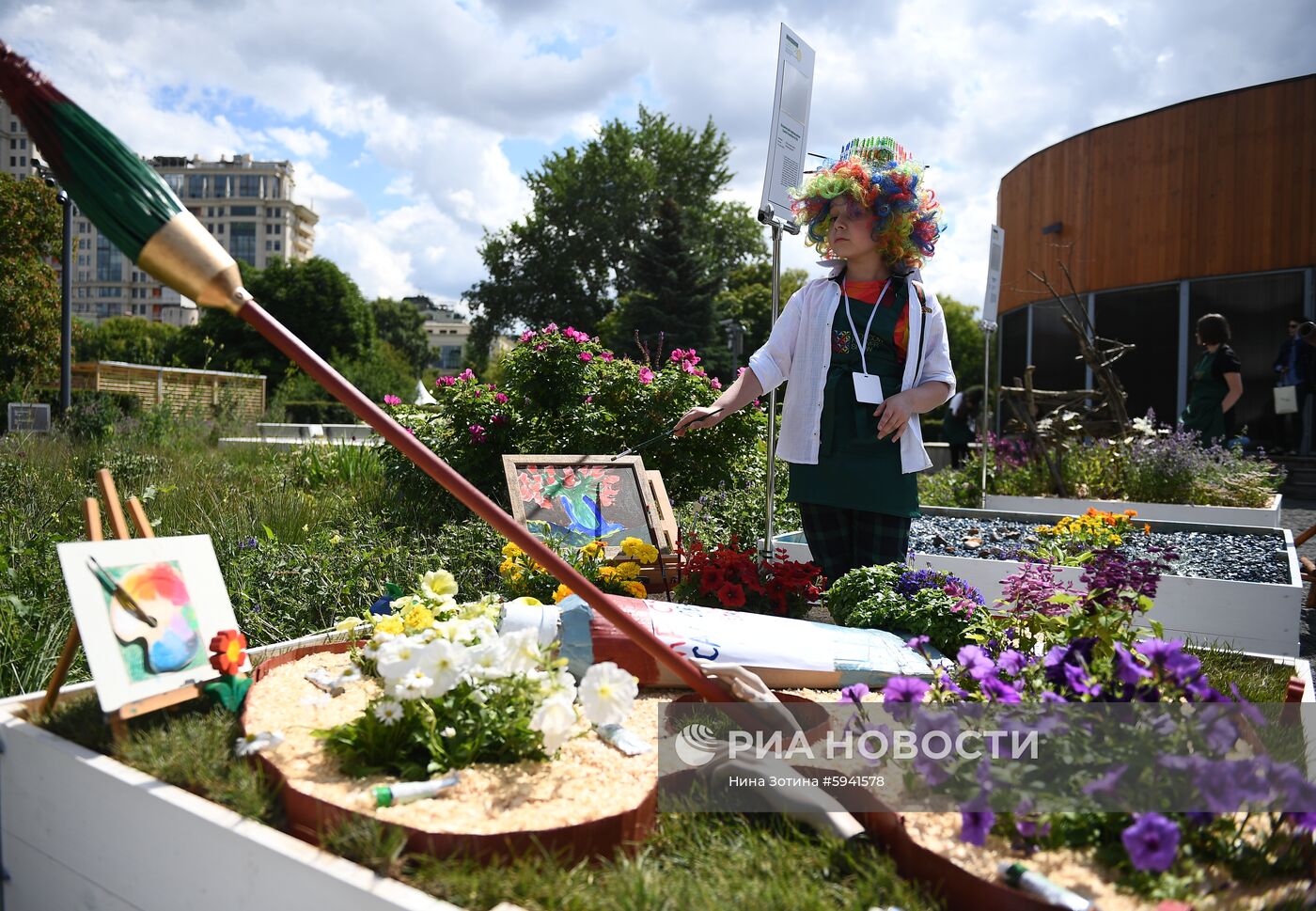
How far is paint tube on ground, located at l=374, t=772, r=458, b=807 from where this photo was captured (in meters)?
1.53

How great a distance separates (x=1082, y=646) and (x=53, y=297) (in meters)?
18.9

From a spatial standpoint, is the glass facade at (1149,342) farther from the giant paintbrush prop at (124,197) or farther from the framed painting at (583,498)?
the giant paintbrush prop at (124,197)

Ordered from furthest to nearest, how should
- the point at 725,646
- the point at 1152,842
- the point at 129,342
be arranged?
the point at 129,342, the point at 725,646, the point at 1152,842

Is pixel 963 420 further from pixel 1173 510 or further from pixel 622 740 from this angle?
pixel 622 740

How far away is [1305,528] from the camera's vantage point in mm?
8602

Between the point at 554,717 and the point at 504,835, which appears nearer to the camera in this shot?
the point at 504,835

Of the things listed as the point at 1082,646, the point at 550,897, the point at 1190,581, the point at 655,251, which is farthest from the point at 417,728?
the point at 655,251

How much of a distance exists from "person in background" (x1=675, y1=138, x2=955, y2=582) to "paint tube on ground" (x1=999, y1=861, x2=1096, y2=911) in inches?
74.5

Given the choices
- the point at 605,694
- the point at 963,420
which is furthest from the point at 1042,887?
the point at 963,420

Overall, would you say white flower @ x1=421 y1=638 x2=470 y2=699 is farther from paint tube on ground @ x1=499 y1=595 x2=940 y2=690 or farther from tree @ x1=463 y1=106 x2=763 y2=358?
tree @ x1=463 y1=106 x2=763 y2=358

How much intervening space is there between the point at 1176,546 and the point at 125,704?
5786 millimetres

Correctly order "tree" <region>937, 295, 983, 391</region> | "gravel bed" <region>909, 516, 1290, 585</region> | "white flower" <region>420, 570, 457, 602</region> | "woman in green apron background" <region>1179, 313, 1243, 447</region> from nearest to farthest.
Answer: "white flower" <region>420, 570, 457, 602</region> < "gravel bed" <region>909, 516, 1290, 585</region> < "woman in green apron background" <region>1179, 313, 1243, 447</region> < "tree" <region>937, 295, 983, 391</region>

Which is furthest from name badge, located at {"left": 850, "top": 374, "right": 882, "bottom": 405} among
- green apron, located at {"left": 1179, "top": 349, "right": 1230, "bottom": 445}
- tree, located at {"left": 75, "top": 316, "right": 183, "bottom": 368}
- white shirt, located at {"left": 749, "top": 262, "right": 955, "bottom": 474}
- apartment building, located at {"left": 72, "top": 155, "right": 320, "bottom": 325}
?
apartment building, located at {"left": 72, "top": 155, "right": 320, "bottom": 325}

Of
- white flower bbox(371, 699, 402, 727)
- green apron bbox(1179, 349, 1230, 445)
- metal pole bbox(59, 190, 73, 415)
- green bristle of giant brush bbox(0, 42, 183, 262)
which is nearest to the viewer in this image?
green bristle of giant brush bbox(0, 42, 183, 262)
